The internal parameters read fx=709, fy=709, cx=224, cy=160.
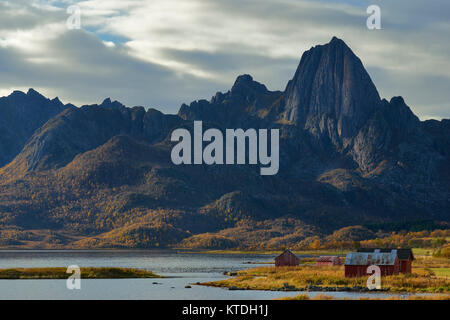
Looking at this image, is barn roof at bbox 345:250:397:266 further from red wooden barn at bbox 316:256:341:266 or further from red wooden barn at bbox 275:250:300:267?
red wooden barn at bbox 275:250:300:267

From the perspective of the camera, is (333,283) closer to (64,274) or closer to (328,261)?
(328,261)

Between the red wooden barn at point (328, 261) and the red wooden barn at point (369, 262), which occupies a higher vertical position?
the red wooden barn at point (369, 262)

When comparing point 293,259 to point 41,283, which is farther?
point 293,259

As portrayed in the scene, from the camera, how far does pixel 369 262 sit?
110125 millimetres

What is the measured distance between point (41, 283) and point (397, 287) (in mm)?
57830

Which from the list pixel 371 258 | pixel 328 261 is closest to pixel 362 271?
pixel 371 258

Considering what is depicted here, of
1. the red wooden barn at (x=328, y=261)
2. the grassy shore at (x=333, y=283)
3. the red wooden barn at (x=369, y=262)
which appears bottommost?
the red wooden barn at (x=328, y=261)

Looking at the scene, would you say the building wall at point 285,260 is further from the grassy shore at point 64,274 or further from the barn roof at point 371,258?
the barn roof at point 371,258

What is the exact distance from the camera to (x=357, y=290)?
3686 inches

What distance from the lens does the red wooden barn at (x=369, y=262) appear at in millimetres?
109312

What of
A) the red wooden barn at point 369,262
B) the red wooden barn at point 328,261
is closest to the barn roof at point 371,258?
the red wooden barn at point 369,262
